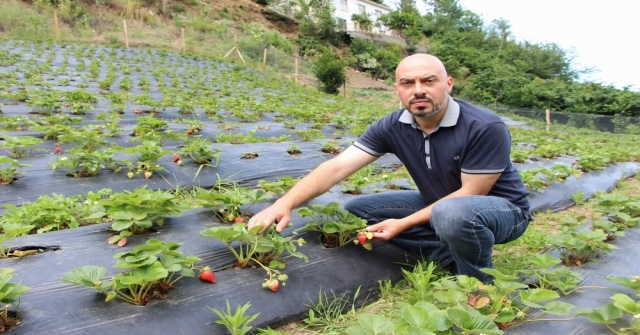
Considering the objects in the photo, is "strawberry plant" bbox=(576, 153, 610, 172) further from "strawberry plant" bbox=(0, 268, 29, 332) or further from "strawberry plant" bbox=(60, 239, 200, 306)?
"strawberry plant" bbox=(0, 268, 29, 332)

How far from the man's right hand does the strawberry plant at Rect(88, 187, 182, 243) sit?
456 mm

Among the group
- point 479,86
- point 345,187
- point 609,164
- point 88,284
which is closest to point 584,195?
point 609,164

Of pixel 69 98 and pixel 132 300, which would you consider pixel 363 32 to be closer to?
pixel 69 98

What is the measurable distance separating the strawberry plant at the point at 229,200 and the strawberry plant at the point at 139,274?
0.56m

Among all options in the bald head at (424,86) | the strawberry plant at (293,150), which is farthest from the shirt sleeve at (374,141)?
the strawberry plant at (293,150)

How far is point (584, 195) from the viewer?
4.23 m

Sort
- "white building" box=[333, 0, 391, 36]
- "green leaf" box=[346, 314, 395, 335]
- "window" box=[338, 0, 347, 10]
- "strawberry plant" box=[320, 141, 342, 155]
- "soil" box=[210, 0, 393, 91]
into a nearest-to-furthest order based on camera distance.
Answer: "green leaf" box=[346, 314, 395, 335] < "strawberry plant" box=[320, 141, 342, 155] < "soil" box=[210, 0, 393, 91] < "white building" box=[333, 0, 391, 36] < "window" box=[338, 0, 347, 10]

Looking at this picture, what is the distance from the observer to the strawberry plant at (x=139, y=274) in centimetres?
143

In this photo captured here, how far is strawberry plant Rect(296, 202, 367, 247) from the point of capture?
2.10 m

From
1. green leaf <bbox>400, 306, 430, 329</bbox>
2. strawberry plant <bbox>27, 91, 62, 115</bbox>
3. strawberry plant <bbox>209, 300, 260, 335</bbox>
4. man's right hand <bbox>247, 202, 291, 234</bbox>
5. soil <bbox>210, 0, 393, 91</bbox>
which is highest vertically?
soil <bbox>210, 0, 393, 91</bbox>

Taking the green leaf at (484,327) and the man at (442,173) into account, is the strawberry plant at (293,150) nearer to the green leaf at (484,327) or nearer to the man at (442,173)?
the man at (442,173)

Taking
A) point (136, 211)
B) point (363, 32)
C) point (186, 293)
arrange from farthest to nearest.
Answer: point (363, 32) → point (136, 211) → point (186, 293)

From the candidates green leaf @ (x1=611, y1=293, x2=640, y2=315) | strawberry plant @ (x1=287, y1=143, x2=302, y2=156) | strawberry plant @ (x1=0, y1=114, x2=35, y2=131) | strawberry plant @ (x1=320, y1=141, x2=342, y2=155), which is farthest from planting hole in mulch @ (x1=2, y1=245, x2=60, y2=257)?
strawberry plant @ (x1=320, y1=141, x2=342, y2=155)

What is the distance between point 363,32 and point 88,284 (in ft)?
107
